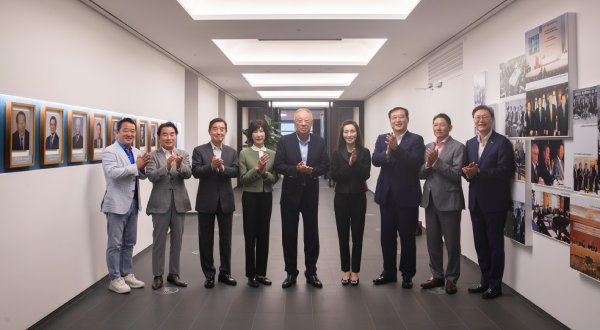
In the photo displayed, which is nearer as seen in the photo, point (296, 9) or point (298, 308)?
point (298, 308)

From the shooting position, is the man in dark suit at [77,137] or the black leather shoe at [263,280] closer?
the man in dark suit at [77,137]

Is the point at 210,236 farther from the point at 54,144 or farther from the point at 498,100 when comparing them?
the point at 498,100

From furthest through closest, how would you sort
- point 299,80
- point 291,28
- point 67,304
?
1. point 299,80
2. point 291,28
3. point 67,304

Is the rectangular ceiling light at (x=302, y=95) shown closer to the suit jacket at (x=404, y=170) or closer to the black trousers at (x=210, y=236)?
the suit jacket at (x=404, y=170)

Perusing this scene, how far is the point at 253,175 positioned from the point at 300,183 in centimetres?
50

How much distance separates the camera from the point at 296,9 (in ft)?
16.6

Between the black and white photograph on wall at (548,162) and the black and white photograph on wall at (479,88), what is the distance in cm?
127

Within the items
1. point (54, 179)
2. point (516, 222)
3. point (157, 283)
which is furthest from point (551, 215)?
point (54, 179)

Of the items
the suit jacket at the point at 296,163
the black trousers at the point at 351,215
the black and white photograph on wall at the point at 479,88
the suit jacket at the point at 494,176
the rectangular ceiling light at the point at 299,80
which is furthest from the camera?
the rectangular ceiling light at the point at 299,80

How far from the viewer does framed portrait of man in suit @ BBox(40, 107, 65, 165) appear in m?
3.41

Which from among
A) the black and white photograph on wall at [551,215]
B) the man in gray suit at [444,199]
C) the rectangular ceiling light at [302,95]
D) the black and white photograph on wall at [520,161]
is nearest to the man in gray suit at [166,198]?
the man in gray suit at [444,199]

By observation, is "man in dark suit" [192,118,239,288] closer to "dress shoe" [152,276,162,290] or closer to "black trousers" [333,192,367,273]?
"dress shoe" [152,276,162,290]

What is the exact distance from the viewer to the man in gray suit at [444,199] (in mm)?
3871

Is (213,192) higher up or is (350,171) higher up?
(350,171)
